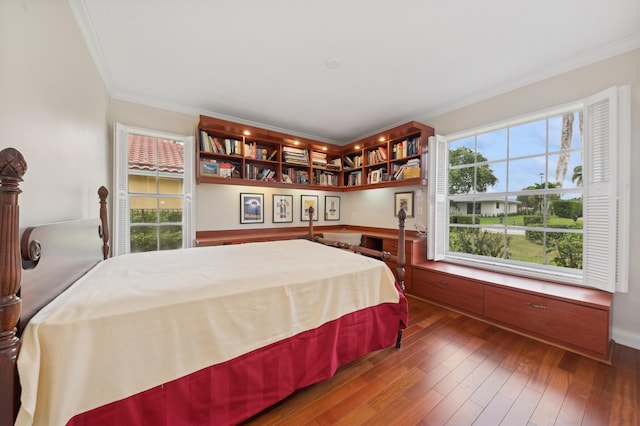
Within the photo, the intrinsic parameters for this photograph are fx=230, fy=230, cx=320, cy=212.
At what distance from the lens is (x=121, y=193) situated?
2.76m

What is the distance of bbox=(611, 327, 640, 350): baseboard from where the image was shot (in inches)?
76.1

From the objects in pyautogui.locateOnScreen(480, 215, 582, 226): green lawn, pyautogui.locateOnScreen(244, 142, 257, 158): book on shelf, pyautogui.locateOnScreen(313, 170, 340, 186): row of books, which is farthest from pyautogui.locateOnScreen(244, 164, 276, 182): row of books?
pyautogui.locateOnScreen(480, 215, 582, 226): green lawn

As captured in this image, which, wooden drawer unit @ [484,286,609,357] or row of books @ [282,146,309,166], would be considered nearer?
wooden drawer unit @ [484,286,609,357]

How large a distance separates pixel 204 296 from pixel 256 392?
62cm

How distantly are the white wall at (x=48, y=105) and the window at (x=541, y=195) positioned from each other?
363 cm

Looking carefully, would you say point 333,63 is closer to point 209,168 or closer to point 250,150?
point 250,150

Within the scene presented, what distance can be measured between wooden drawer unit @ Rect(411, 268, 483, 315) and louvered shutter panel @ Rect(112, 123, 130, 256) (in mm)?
3728

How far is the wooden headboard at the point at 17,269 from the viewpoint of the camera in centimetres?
70

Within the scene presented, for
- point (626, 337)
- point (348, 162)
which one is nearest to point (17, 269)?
point (626, 337)

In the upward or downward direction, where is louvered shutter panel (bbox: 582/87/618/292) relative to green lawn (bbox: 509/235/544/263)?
upward

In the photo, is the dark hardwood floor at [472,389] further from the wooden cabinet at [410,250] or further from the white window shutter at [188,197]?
the white window shutter at [188,197]

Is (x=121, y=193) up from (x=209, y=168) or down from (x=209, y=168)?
down

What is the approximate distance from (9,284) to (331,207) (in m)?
4.33

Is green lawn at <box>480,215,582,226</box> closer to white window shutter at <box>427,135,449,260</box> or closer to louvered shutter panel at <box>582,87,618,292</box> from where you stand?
louvered shutter panel at <box>582,87,618,292</box>
